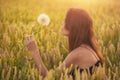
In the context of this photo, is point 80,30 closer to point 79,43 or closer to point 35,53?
point 79,43

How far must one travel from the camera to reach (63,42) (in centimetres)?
407

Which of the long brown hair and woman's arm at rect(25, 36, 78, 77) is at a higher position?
the long brown hair

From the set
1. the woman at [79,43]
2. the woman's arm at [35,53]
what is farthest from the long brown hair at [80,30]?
the woman's arm at [35,53]

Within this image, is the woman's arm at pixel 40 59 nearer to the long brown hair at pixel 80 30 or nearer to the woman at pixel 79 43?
the woman at pixel 79 43

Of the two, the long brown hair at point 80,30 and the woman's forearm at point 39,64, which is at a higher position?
the long brown hair at point 80,30

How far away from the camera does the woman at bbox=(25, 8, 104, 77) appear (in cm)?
323

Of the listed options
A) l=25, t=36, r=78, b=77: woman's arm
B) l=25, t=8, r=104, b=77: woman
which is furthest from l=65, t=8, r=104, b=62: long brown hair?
l=25, t=36, r=78, b=77: woman's arm

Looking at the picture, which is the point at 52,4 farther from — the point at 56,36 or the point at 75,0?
the point at 56,36

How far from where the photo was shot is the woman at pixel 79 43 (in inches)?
127

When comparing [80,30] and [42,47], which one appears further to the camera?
[42,47]

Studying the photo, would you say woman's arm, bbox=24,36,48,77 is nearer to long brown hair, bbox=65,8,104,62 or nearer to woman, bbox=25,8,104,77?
woman, bbox=25,8,104,77

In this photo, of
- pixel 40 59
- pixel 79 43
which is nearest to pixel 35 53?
pixel 40 59

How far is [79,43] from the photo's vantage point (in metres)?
3.30

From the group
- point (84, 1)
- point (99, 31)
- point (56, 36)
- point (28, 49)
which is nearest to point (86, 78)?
point (28, 49)
